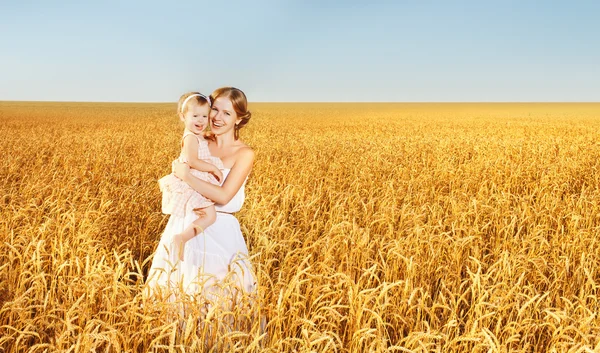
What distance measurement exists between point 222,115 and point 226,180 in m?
0.45

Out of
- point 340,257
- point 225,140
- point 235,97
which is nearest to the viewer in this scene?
point 235,97

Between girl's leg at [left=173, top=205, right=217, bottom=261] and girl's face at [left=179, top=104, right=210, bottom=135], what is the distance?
54 cm

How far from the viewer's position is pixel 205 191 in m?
3.25

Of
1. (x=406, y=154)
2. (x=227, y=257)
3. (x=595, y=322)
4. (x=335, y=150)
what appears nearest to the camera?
(x=595, y=322)

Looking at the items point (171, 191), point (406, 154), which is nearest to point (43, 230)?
point (171, 191)

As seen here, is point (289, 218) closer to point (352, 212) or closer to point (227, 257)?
point (352, 212)

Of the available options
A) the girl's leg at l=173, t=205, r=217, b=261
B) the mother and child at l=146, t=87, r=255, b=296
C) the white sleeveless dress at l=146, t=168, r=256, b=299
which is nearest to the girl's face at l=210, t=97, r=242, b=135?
the mother and child at l=146, t=87, r=255, b=296

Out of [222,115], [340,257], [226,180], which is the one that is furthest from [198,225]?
[340,257]

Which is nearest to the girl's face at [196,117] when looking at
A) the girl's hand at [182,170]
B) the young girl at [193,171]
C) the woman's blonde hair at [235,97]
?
the young girl at [193,171]

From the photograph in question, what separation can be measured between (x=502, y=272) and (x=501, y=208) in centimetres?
259

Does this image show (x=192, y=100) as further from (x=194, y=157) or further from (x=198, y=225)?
(x=198, y=225)

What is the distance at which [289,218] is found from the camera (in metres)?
5.67

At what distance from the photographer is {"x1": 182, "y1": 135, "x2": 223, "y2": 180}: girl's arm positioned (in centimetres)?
327

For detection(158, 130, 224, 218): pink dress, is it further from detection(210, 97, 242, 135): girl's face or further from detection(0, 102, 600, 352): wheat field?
detection(0, 102, 600, 352): wheat field
